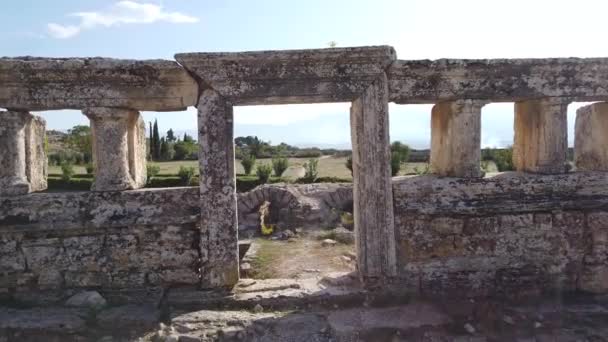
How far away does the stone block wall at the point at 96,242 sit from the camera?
4043 millimetres

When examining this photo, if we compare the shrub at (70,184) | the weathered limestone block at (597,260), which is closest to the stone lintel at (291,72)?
the weathered limestone block at (597,260)

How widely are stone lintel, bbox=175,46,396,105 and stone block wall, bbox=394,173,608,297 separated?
119 centimetres

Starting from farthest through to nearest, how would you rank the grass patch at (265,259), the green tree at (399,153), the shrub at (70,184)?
the green tree at (399,153) → the shrub at (70,184) → the grass patch at (265,259)

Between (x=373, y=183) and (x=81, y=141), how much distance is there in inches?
1220

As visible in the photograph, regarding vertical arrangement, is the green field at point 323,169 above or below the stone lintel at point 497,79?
below

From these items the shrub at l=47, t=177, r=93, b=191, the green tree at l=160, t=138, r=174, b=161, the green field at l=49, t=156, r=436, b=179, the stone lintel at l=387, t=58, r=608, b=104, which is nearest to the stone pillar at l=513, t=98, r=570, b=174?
the stone lintel at l=387, t=58, r=608, b=104

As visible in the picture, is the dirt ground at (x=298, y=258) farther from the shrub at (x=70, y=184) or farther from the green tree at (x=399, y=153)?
the shrub at (x=70, y=184)

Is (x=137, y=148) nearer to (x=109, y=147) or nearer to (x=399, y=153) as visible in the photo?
(x=109, y=147)

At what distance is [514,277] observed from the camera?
425 centimetres

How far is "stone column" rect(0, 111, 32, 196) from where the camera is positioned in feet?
13.3

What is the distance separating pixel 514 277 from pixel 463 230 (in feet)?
2.37

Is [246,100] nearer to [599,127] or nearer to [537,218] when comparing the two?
[537,218]

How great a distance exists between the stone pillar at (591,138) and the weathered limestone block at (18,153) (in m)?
6.03

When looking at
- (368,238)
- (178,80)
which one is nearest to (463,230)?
(368,238)
